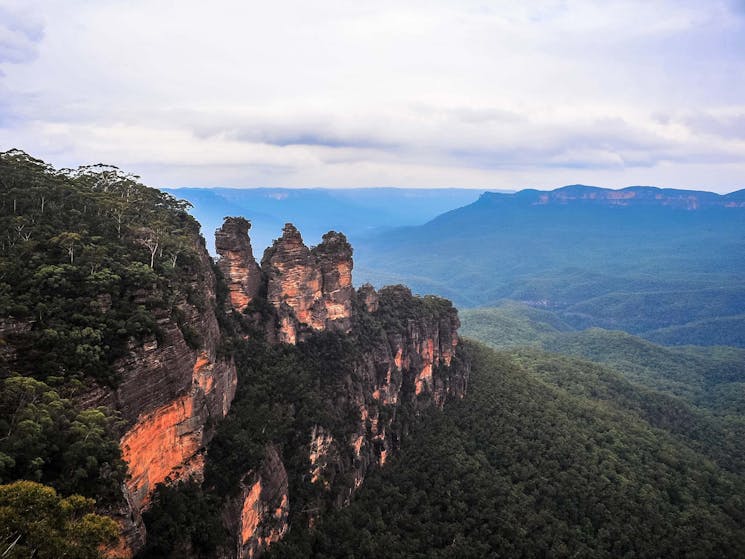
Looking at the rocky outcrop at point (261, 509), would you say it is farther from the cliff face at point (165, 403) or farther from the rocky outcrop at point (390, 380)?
the rocky outcrop at point (390, 380)

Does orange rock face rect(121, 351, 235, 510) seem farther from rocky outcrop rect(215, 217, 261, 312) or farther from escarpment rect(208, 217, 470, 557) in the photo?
rocky outcrop rect(215, 217, 261, 312)

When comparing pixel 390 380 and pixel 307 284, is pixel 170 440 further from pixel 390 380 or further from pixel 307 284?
pixel 390 380

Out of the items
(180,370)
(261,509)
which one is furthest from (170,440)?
(261,509)

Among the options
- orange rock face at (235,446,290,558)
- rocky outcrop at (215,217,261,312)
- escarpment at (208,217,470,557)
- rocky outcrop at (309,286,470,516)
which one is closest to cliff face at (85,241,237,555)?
orange rock face at (235,446,290,558)

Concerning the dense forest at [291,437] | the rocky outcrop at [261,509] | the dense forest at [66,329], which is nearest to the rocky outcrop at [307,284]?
the dense forest at [291,437]

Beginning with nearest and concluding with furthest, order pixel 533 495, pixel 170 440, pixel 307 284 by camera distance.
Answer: pixel 170 440, pixel 533 495, pixel 307 284

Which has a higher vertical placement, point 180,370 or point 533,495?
point 180,370

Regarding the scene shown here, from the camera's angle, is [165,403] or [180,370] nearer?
[165,403]
